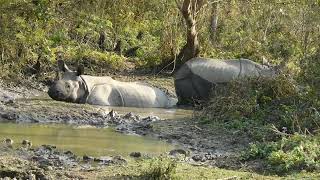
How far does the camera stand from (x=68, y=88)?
15.6 meters

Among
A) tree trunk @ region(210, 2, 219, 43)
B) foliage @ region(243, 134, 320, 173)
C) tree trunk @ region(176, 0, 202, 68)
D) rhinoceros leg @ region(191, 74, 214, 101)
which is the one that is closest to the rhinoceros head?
rhinoceros leg @ region(191, 74, 214, 101)

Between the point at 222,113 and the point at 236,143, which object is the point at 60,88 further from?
the point at 236,143

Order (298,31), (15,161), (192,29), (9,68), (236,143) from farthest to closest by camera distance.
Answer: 1. (298,31)
2. (192,29)
3. (9,68)
4. (236,143)
5. (15,161)

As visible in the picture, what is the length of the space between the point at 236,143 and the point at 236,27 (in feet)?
48.5

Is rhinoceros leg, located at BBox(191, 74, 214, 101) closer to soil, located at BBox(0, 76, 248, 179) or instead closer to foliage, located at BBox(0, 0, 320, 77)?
foliage, located at BBox(0, 0, 320, 77)

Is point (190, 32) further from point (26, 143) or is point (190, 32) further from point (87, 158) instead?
point (87, 158)

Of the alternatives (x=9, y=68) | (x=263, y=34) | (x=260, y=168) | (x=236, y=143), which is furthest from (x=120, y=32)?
(x=260, y=168)

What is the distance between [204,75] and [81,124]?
462cm

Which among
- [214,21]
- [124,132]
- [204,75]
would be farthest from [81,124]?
[214,21]

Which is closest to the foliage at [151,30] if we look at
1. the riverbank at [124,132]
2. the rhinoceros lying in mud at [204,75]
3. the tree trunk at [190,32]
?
the tree trunk at [190,32]

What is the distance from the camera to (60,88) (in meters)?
15.5

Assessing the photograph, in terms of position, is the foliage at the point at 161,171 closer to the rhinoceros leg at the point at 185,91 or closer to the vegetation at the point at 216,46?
the vegetation at the point at 216,46

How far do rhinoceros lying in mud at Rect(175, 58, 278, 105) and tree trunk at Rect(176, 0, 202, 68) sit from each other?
7.87ft

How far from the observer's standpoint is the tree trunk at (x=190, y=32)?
18931 millimetres
